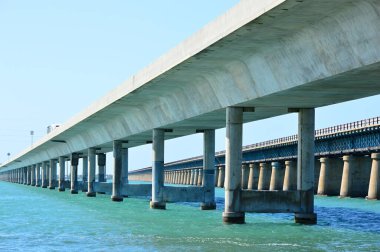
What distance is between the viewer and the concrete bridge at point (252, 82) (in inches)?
1091

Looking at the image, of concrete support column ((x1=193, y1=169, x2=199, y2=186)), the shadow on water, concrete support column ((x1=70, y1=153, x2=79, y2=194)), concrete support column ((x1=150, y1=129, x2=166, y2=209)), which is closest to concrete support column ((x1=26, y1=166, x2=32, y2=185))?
concrete support column ((x1=193, y1=169, x2=199, y2=186))

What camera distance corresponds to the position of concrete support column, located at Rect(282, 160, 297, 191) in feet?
333

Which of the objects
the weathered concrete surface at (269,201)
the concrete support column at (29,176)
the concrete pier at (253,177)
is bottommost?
the concrete support column at (29,176)

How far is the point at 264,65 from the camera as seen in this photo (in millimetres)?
35656

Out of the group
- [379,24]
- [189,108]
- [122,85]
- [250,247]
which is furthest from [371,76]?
[122,85]

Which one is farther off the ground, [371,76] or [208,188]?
[371,76]

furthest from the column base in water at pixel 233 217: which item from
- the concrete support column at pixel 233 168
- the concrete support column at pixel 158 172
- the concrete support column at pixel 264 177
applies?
the concrete support column at pixel 264 177

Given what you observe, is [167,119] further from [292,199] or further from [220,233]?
[220,233]

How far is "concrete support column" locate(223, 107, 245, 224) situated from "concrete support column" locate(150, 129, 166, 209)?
16.9m

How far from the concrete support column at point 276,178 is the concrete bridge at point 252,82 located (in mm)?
45907

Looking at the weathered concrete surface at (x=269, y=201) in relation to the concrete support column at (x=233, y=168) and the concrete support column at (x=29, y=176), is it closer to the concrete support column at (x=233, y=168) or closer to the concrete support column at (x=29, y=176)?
the concrete support column at (x=233, y=168)

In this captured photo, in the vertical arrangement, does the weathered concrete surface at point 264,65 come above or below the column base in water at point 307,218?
above

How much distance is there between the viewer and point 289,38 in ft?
104

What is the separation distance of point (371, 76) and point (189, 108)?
63.0 feet
